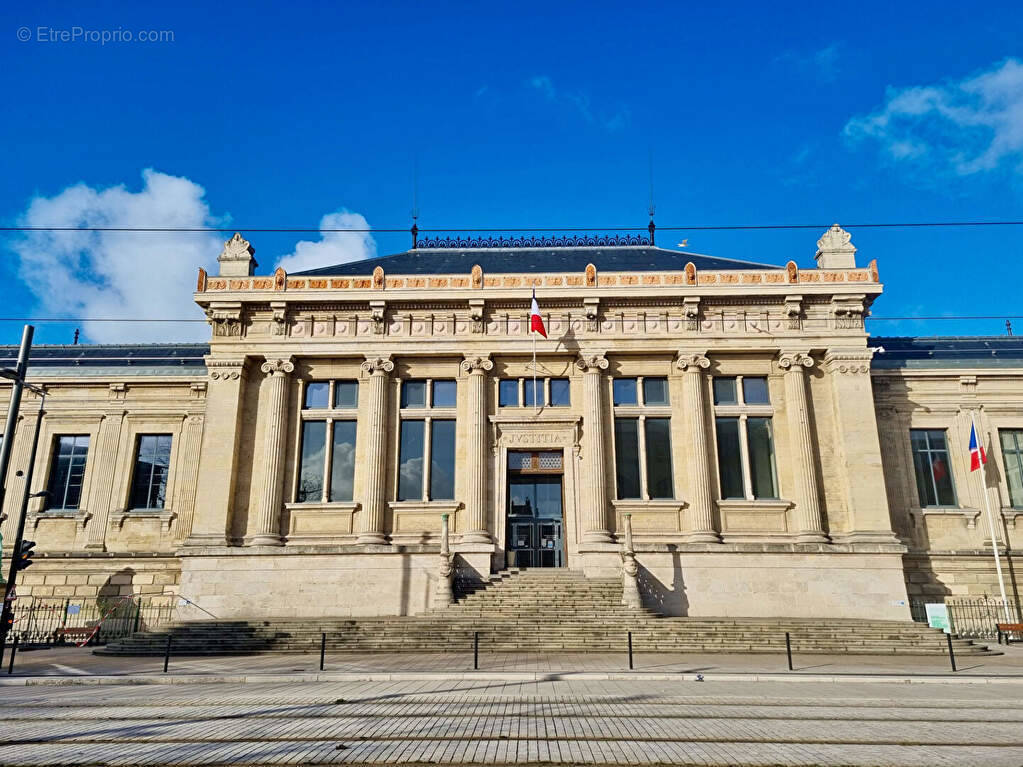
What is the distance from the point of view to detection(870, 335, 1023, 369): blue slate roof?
1214 inches

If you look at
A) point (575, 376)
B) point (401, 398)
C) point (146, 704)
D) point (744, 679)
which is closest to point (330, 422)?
point (401, 398)

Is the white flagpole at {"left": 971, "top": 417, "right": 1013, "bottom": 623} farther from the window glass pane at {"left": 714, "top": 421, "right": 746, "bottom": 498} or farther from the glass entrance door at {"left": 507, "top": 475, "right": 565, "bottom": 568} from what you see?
the glass entrance door at {"left": 507, "top": 475, "right": 565, "bottom": 568}

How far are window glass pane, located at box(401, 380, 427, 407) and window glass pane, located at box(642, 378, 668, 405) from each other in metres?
8.63

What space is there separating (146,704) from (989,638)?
26361mm

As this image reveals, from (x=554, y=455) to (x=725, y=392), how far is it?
23.5ft

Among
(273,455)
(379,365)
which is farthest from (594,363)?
(273,455)

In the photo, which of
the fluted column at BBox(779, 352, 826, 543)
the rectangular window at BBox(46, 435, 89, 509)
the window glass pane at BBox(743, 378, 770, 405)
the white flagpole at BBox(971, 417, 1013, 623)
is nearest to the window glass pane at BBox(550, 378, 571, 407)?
the window glass pane at BBox(743, 378, 770, 405)

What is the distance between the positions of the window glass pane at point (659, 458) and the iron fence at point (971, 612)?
976cm

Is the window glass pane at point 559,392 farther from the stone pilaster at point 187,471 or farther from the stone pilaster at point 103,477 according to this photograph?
the stone pilaster at point 103,477

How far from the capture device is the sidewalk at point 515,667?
1583 centimetres

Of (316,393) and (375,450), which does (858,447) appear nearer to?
(375,450)

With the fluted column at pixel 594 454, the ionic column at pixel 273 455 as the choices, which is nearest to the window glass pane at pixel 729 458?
the fluted column at pixel 594 454

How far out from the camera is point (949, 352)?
1267 inches

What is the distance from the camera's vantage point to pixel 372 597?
82.1 feet
